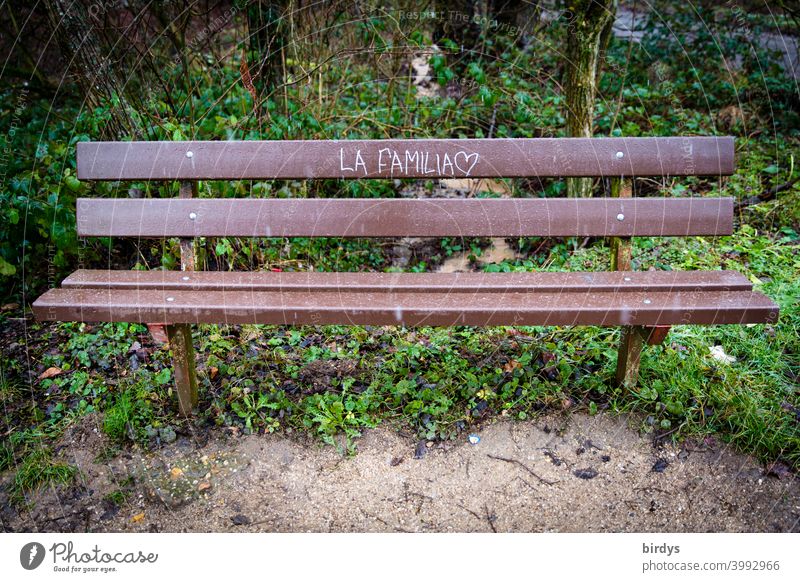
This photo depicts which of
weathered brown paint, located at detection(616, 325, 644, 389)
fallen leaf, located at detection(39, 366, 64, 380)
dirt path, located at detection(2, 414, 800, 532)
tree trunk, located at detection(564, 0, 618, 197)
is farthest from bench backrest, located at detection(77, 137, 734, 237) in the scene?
tree trunk, located at detection(564, 0, 618, 197)

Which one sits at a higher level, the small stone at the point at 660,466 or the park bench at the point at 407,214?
the park bench at the point at 407,214

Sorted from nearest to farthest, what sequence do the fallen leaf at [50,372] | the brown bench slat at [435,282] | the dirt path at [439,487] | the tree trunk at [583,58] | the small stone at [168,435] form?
1. the dirt path at [439,487]
2. the brown bench slat at [435,282]
3. the small stone at [168,435]
4. the fallen leaf at [50,372]
5. the tree trunk at [583,58]

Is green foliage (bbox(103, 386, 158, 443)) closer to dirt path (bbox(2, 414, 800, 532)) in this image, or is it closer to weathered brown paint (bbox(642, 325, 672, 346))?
dirt path (bbox(2, 414, 800, 532))

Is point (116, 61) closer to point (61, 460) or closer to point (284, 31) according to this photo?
point (284, 31)

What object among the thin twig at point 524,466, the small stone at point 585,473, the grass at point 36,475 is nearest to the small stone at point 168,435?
the grass at point 36,475

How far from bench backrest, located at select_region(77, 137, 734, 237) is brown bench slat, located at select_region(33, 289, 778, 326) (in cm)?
44

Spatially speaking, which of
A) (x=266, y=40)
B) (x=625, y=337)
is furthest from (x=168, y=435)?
(x=266, y=40)

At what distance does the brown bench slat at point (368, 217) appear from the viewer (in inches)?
110

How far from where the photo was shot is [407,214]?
2846 mm

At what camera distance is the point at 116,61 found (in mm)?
3887

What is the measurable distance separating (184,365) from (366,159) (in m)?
1.16

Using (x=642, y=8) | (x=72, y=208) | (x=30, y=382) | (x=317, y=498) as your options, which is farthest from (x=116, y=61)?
(x=642, y=8)

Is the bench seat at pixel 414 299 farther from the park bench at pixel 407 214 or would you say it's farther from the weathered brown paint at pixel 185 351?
the weathered brown paint at pixel 185 351

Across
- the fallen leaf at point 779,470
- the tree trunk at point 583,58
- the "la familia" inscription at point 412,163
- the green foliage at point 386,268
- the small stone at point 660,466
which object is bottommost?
the small stone at point 660,466
